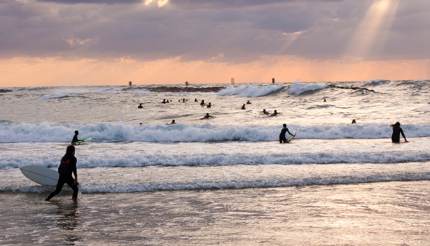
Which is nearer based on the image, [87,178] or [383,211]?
[383,211]

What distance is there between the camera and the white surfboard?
17609mm

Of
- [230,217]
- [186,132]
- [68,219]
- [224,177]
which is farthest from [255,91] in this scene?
[68,219]

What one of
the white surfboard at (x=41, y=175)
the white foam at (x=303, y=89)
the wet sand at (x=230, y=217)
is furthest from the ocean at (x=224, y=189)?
the white foam at (x=303, y=89)

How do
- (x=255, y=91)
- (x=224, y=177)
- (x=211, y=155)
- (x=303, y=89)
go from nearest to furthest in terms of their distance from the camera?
1. (x=224, y=177)
2. (x=211, y=155)
3. (x=303, y=89)
4. (x=255, y=91)

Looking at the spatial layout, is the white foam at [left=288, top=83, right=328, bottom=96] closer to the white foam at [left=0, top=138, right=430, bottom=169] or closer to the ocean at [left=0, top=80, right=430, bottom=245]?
the ocean at [left=0, top=80, right=430, bottom=245]

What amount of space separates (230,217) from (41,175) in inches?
276

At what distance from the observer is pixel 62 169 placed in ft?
50.8

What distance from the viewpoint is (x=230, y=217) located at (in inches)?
527

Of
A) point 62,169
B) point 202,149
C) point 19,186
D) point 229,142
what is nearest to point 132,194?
point 62,169

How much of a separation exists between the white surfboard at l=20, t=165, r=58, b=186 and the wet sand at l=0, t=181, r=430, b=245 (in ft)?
3.28

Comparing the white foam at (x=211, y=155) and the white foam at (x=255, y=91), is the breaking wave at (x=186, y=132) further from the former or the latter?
the white foam at (x=255, y=91)

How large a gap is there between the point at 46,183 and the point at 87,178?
174 cm

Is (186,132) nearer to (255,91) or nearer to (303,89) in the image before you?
(303,89)

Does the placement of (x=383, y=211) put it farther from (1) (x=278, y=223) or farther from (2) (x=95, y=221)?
(2) (x=95, y=221)
